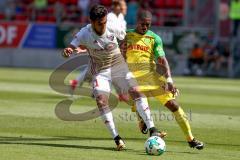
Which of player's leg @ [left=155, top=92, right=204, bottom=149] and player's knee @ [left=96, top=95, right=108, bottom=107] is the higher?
player's knee @ [left=96, top=95, right=108, bottom=107]

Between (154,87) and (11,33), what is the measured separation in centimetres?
2584

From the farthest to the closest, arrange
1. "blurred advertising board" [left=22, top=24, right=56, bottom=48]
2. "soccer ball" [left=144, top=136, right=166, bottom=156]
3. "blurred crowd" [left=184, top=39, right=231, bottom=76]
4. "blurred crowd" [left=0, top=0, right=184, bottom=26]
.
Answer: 1. "blurred advertising board" [left=22, top=24, right=56, bottom=48]
2. "blurred crowd" [left=0, top=0, right=184, bottom=26]
3. "blurred crowd" [left=184, top=39, right=231, bottom=76]
4. "soccer ball" [left=144, top=136, right=166, bottom=156]

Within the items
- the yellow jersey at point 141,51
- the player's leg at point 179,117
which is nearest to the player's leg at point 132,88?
the player's leg at point 179,117

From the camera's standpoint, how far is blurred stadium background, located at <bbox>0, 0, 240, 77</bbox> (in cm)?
3328

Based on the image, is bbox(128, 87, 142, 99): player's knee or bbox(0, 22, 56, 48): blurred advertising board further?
bbox(0, 22, 56, 48): blurred advertising board

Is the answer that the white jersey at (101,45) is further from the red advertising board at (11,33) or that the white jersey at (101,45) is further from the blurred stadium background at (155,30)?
the red advertising board at (11,33)

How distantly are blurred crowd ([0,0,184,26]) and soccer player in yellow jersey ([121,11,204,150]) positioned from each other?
2158 cm

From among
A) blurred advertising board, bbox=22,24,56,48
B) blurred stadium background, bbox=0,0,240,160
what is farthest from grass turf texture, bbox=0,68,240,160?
blurred advertising board, bbox=22,24,56,48

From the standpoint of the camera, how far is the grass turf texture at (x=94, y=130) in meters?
10.2

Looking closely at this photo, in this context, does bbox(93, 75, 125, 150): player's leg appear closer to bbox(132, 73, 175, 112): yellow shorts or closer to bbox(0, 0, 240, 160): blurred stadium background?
bbox(0, 0, 240, 160): blurred stadium background

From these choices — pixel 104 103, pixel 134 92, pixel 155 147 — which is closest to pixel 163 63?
pixel 134 92

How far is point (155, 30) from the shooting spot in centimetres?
3328

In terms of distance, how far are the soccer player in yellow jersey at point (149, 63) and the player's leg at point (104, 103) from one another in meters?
0.75

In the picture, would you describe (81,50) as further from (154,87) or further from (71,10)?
(71,10)
